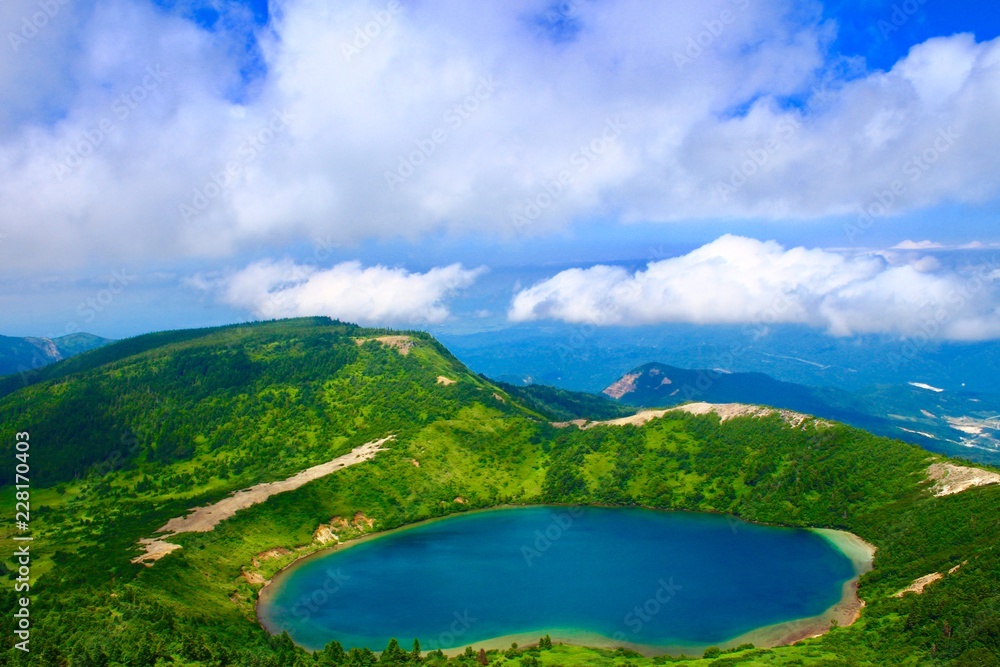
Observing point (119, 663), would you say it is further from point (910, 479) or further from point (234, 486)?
point (910, 479)

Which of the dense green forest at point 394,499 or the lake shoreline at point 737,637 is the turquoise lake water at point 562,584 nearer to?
the lake shoreline at point 737,637

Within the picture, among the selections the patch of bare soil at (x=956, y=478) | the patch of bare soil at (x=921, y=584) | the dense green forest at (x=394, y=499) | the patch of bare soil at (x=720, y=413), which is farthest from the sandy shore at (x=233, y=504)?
the patch of bare soil at (x=956, y=478)

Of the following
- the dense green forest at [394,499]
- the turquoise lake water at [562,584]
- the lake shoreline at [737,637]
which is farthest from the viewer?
the turquoise lake water at [562,584]

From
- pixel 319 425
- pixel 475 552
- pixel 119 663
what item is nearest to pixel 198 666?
pixel 119 663

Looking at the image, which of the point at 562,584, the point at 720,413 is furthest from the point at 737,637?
the point at 720,413

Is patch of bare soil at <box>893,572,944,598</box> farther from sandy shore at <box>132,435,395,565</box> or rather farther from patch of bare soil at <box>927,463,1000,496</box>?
sandy shore at <box>132,435,395,565</box>

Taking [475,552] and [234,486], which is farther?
[234,486]
